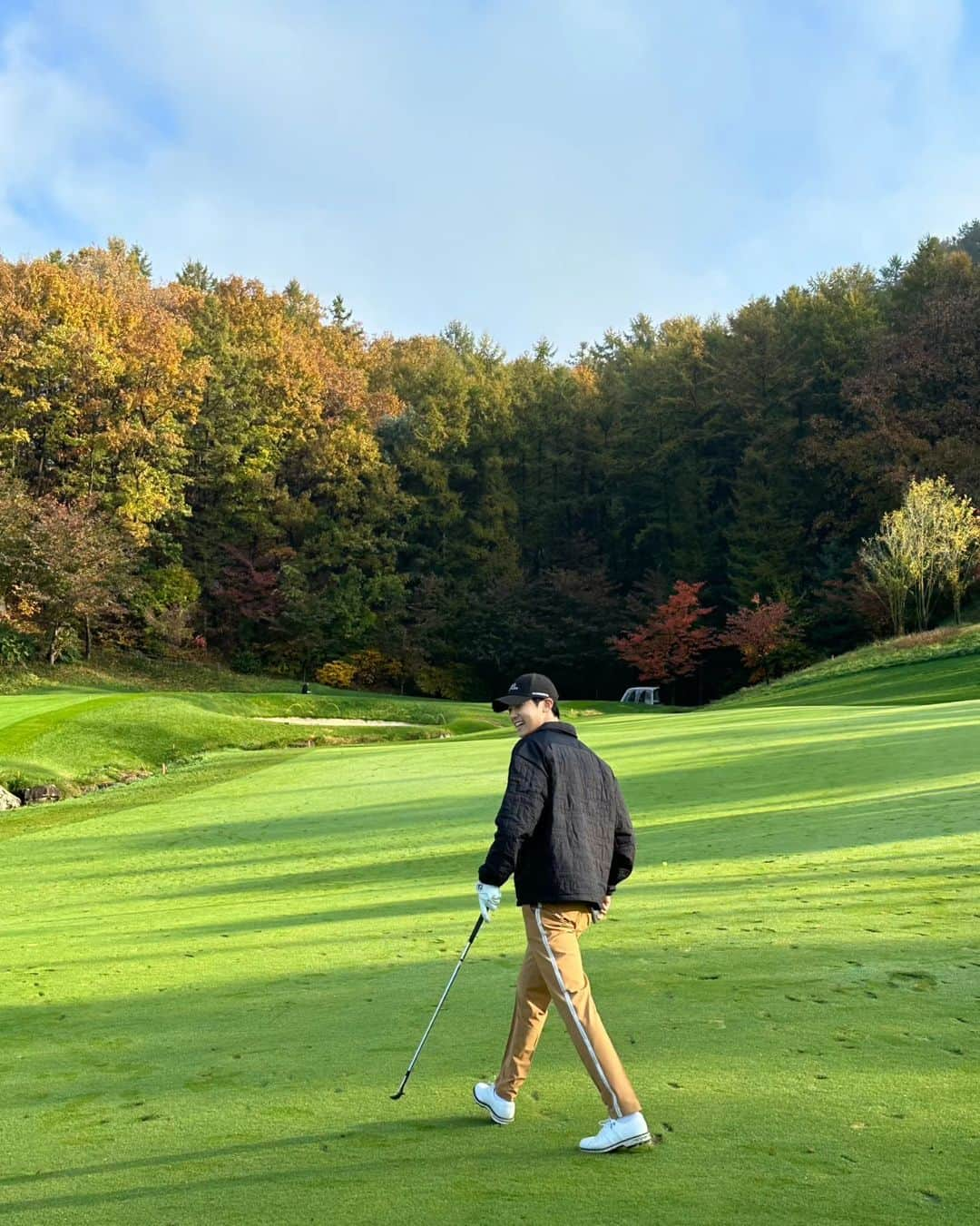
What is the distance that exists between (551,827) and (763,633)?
46.1m

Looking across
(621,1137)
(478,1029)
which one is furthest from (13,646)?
(621,1137)

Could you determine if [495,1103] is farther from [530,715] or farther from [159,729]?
[159,729]

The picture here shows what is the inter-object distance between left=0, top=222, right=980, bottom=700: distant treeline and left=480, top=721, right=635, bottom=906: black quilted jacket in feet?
137

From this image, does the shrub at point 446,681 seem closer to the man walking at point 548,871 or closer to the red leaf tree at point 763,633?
the red leaf tree at point 763,633

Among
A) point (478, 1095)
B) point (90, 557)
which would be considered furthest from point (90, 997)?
point (90, 557)

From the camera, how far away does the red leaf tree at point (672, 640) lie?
173ft

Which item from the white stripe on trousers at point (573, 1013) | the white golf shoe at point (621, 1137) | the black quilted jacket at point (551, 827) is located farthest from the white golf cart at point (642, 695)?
the white golf shoe at point (621, 1137)

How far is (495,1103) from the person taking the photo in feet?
15.4

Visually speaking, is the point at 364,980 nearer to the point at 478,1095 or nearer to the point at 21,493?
the point at 478,1095

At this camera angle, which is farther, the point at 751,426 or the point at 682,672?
the point at 751,426

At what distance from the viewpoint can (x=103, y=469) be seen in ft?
163

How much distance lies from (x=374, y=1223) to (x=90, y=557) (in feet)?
142

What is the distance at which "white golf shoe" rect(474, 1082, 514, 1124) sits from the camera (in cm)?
466

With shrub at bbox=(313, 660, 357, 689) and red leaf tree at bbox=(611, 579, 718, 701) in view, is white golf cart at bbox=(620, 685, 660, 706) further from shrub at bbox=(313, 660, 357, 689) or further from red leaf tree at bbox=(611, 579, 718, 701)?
shrub at bbox=(313, 660, 357, 689)
